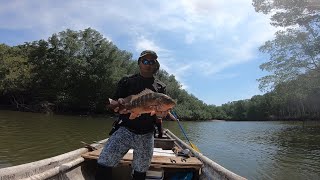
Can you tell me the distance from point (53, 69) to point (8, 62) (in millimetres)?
7683

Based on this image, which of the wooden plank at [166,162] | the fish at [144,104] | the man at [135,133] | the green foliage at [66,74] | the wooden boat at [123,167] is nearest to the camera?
the fish at [144,104]

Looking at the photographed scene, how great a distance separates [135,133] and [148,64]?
0.88 meters

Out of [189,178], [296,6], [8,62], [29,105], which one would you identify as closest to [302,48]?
[296,6]

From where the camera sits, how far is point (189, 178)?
5.54 m

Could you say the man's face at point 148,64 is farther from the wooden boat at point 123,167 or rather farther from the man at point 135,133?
the wooden boat at point 123,167

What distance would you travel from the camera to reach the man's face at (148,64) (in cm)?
412

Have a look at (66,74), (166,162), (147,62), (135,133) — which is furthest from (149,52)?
(66,74)

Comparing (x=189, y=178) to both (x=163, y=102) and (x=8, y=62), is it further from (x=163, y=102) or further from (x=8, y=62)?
(x=8, y=62)

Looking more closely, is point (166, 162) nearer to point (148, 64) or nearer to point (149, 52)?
point (148, 64)

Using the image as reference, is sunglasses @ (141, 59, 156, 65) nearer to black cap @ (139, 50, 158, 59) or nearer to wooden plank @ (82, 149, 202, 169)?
black cap @ (139, 50, 158, 59)

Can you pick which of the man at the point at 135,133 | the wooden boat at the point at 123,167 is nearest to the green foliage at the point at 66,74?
the wooden boat at the point at 123,167

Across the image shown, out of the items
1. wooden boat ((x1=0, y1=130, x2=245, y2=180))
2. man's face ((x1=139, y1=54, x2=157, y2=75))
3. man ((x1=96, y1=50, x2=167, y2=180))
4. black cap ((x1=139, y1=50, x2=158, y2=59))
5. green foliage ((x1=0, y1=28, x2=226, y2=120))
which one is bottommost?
wooden boat ((x1=0, y1=130, x2=245, y2=180))

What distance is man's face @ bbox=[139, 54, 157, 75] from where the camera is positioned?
162 inches

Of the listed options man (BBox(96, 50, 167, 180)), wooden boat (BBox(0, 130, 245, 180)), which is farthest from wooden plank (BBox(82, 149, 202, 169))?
Answer: man (BBox(96, 50, 167, 180))
